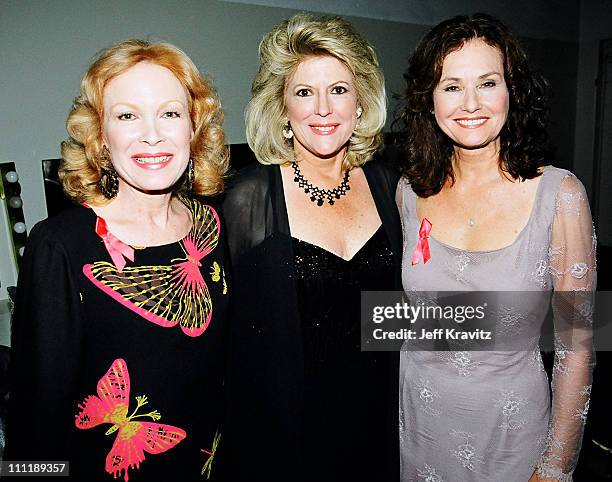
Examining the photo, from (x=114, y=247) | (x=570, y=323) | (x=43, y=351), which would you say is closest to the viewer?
(x=43, y=351)

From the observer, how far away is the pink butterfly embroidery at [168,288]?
1351 mm

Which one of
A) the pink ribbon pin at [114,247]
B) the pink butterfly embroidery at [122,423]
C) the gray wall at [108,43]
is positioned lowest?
the pink butterfly embroidery at [122,423]

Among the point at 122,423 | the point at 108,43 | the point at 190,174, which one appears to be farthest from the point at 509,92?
the point at 108,43

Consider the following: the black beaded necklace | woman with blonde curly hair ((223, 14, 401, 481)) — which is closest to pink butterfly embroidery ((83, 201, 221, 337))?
woman with blonde curly hair ((223, 14, 401, 481))

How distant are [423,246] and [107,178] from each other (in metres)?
0.98

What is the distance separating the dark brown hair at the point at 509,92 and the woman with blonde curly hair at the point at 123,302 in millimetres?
691

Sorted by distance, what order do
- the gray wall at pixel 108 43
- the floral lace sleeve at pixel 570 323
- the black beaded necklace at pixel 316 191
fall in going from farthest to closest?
the gray wall at pixel 108 43, the black beaded necklace at pixel 316 191, the floral lace sleeve at pixel 570 323

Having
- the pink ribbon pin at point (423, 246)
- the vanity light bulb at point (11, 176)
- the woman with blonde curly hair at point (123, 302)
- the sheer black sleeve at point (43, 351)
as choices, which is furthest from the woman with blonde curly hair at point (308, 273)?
the vanity light bulb at point (11, 176)

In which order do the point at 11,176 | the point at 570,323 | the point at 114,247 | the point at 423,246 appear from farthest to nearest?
the point at 11,176
the point at 423,246
the point at 570,323
the point at 114,247

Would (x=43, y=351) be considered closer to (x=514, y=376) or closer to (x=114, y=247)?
(x=114, y=247)

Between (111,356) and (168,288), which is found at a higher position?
(168,288)

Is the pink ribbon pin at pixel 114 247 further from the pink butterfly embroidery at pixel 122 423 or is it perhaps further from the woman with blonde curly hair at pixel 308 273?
the woman with blonde curly hair at pixel 308 273

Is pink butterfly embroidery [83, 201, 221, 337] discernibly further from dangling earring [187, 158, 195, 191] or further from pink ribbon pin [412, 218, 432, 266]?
pink ribbon pin [412, 218, 432, 266]

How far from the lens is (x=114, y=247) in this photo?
1.38 m
